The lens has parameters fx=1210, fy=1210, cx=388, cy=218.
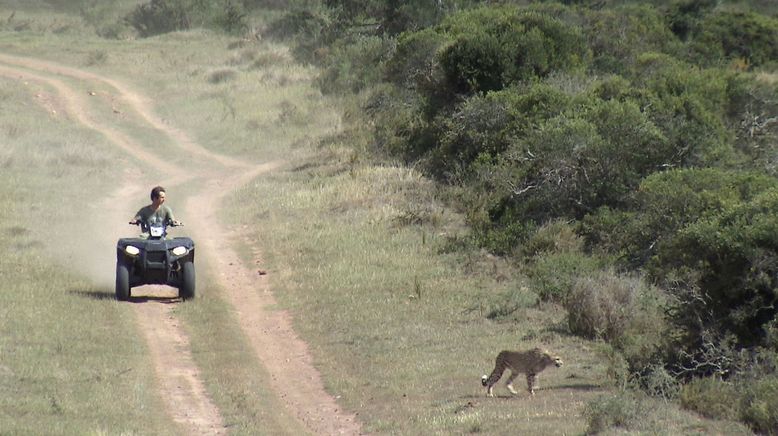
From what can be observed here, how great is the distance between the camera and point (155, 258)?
55.1ft

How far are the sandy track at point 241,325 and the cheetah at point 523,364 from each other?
1472mm

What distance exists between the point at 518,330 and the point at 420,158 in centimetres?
1266

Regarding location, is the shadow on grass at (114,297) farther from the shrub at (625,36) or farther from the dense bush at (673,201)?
the shrub at (625,36)

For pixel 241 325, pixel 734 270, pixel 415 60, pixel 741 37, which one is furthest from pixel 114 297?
pixel 741 37

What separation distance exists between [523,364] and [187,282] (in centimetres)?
663

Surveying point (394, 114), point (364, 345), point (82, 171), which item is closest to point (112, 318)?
point (364, 345)

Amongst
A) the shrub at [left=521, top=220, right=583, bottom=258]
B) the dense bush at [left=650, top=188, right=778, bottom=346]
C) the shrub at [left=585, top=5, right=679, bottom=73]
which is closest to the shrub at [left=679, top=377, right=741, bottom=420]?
the dense bush at [left=650, top=188, right=778, bottom=346]

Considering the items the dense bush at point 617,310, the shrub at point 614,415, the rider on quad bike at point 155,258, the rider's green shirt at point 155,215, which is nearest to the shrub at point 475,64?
the rider's green shirt at point 155,215

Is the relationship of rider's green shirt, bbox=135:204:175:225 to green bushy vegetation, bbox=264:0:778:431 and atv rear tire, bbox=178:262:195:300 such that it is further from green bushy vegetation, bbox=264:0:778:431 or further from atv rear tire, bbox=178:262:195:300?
green bushy vegetation, bbox=264:0:778:431

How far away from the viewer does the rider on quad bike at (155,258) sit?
16.8 metres

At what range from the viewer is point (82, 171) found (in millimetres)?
28812

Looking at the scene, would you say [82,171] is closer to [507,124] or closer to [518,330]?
[507,124]

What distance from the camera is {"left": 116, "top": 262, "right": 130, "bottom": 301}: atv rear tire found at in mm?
16781

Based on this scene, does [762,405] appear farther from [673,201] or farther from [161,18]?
[161,18]
